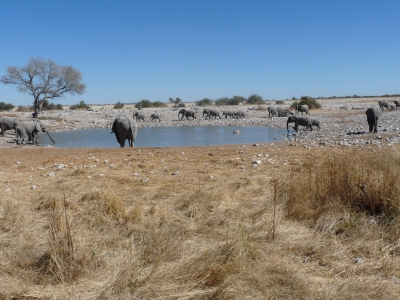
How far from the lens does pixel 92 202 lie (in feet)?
17.4

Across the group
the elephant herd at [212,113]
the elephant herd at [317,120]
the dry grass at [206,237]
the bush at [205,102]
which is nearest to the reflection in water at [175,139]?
the elephant herd at [317,120]

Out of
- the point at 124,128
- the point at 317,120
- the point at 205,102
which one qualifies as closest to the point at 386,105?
the point at 317,120

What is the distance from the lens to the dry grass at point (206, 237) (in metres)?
3.15

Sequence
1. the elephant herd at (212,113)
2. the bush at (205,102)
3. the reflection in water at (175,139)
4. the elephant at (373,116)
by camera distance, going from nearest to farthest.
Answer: the elephant at (373,116) → the reflection in water at (175,139) → the elephant herd at (212,113) → the bush at (205,102)

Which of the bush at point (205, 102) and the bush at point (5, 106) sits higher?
the bush at point (205, 102)

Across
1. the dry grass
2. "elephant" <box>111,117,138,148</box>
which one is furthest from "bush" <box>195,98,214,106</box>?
the dry grass

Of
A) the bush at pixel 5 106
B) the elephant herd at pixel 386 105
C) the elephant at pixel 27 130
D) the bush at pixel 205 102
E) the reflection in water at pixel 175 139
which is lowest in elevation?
the reflection in water at pixel 175 139

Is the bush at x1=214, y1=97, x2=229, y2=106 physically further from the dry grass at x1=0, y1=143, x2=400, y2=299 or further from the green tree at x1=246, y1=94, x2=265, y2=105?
the dry grass at x1=0, y1=143, x2=400, y2=299

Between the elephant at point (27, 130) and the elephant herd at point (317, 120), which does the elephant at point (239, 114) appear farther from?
the elephant at point (27, 130)

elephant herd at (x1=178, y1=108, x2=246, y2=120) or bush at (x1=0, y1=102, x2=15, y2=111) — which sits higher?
bush at (x1=0, y1=102, x2=15, y2=111)

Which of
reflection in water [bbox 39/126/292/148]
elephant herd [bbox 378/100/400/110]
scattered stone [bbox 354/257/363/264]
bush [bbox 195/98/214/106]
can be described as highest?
bush [bbox 195/98/214/106]

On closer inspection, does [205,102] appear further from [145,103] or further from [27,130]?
[27,130]

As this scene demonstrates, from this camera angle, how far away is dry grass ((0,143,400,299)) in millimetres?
3150

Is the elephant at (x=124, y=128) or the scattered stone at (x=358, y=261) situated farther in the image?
the elephant at (x=124, y=128)
